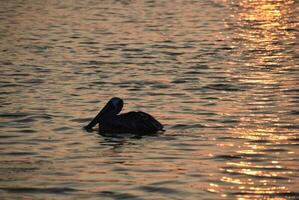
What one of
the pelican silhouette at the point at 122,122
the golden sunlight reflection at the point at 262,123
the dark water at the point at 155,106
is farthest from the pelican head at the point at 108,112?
the golden sunlight reflection at the point at 262,123

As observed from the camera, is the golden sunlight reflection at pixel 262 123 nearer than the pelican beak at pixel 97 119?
Yes

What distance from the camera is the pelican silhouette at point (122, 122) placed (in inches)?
637

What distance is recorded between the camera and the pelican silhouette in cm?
1617

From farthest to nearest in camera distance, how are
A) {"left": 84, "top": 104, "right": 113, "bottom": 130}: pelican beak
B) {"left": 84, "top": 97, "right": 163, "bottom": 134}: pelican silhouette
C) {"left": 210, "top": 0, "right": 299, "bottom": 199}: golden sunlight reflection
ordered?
{"left": 84, "top": 104, "right": 113, "bottom": 130}: pelican beak → {"left": 84, "top": 97, "right": 163, "bottom": 134}: pelican silhouette → {"left": 210, "top": 0, "right": 299, "bottom": 199}: golden sunlight reflection

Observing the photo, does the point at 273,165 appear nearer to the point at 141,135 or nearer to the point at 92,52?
the point at 141,135

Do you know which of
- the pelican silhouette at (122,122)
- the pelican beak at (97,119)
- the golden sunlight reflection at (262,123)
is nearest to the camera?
the golden sunlight reflection at (262,123)

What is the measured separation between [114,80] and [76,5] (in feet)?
80.4

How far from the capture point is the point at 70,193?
40.3 feet

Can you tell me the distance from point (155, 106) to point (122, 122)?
9.11 ft

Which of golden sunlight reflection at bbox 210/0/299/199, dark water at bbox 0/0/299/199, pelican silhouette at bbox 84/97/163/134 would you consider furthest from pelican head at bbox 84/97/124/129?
golden sunlight reflection at bbox 210/0/299/199

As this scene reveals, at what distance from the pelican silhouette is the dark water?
0.63 ft

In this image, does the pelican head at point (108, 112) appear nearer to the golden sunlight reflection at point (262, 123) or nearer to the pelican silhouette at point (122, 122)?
the pelican silhouette at point (122, 122)

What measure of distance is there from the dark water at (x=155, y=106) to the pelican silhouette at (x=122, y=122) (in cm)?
19

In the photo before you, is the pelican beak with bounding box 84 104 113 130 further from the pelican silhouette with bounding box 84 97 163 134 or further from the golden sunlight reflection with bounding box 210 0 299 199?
the golden sunlight reflection with bounding box 210 0 299 199
